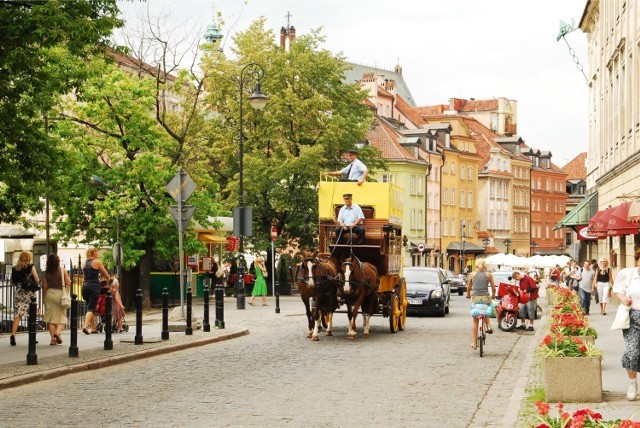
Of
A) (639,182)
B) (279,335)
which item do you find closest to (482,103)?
(639,182)

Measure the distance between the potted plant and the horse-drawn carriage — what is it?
36.5ft

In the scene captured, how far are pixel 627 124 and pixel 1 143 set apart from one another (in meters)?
27.1

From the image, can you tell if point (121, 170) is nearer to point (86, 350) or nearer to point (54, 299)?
point (54, 299)

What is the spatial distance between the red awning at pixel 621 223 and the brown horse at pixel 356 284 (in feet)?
41.0

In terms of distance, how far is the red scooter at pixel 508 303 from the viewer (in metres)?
29.0

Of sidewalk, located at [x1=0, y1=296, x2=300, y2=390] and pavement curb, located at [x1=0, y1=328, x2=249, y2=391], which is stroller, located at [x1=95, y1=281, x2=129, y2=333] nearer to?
sidewalk, located at [x1=0, y1=296, x2=300, y2=390]

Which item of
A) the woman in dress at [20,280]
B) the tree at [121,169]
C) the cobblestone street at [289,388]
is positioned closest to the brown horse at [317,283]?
the cobblestone street at [289,388]

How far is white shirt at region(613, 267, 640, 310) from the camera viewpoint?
13.5 m

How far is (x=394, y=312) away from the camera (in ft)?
89.0

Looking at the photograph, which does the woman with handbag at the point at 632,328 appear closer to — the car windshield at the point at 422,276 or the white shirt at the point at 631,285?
the white shirt at the point at 631,285

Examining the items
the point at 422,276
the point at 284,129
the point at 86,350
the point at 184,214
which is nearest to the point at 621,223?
the point at 422,276

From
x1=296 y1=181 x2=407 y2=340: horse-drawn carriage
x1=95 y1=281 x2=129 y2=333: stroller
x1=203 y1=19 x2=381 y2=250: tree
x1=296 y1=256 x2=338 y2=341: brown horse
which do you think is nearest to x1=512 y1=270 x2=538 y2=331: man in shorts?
x1=296 y1=181 x2=407 y2=340: horse-drawn carriage

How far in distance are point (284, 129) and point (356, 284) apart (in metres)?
37.3

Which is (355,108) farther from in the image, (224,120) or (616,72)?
(616,72)
